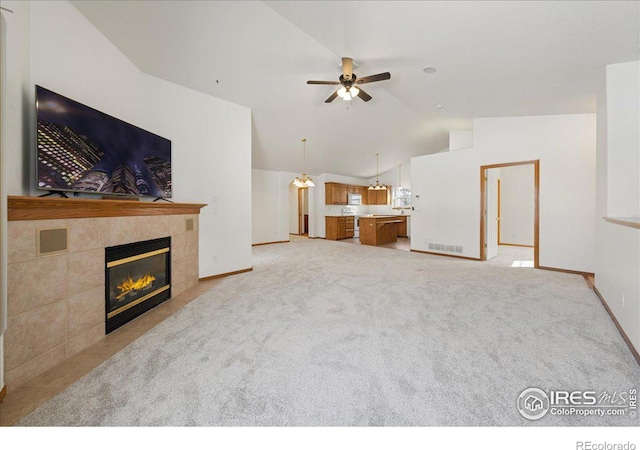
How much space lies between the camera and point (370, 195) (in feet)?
35.2

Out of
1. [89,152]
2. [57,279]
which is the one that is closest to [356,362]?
[57,279]

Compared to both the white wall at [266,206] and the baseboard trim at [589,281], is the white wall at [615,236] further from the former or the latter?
the white wall at [266,206]

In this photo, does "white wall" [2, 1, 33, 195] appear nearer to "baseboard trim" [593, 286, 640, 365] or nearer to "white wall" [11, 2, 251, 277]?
"white wall" [11, 2, 251, 277]

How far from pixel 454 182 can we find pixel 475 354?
4662mm

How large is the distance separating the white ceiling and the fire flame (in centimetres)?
253

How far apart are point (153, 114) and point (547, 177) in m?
6.37

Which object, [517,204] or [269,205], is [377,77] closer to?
[269,205]

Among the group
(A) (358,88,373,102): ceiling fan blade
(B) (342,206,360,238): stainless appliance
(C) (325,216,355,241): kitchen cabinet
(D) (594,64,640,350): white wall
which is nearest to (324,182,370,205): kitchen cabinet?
(B) (342,206,360,238): stainless appliance

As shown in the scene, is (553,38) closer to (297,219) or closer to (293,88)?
(293,88)

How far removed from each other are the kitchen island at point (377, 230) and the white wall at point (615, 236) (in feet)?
16.4

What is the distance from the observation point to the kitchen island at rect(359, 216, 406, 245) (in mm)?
7934

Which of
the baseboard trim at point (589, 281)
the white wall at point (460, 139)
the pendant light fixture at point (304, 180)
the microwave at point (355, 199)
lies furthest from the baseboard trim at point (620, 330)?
the microwave at point (355, 199)
